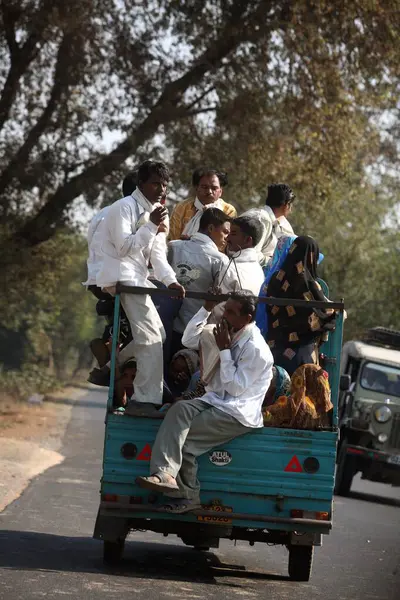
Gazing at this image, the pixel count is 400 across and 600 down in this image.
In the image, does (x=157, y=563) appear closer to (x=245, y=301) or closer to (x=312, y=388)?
(x=312, y=388)

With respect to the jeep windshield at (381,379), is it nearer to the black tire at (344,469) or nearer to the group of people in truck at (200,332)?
the black tire at (344,469)

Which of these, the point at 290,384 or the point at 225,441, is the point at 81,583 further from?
the point at 290,384

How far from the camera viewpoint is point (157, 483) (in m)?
7.92

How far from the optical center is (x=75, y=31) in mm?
23297

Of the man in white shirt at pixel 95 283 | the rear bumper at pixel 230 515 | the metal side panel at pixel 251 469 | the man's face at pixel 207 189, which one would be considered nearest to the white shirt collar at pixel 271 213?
the man's face at pixel 207 189

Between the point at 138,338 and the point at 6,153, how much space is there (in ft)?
56.8

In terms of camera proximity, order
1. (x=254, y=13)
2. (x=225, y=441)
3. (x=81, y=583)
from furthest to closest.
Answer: (x=254, y=13)
(x=225, y=441)
(x=81, y=583)

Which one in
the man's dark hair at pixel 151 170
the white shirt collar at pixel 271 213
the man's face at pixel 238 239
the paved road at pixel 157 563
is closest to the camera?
the paved road at pixel 157 563

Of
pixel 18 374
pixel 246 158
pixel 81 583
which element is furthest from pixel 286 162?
pixel 18 374

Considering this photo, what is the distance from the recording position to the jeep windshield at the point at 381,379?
19.6 metres

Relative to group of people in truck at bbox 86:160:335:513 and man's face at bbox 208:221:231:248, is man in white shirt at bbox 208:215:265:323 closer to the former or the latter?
group of people in truck at bbox 86:160:335:513

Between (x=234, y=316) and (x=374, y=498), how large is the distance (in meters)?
12.0

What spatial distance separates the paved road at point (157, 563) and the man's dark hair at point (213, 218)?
2567 millimetres

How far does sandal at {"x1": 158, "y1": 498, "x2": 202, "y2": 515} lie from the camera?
8156mm
